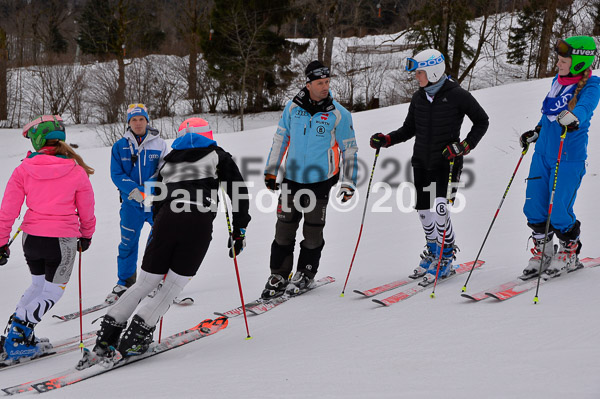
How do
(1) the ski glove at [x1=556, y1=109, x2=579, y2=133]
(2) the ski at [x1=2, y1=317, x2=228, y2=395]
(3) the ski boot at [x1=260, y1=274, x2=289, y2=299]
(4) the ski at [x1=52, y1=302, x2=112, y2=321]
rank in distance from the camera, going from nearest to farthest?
(2) the ski at [x1=2, y1=317, x2=228, y2=395] → (1) the ski glove at [x1=556, y1=109, x2=579, y2=133] → (3) the ski boot at [x1=260, y1=274, x2=289, y2=299] → (4) the ski at [x1=52, y1=302, x2=112, y2=321]

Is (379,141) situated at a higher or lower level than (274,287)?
higher

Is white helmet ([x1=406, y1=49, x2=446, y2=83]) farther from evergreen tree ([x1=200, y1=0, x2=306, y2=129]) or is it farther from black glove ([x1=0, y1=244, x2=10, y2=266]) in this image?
evergreen tree ([x1=200, y1=0, x2=306, y2=129])

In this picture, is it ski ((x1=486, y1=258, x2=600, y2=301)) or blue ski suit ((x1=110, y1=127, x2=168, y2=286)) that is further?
blue ski suit ((x1=110, y1=127, x2=168, y2=286))

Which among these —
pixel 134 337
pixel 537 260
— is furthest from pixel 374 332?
pixel 537 260

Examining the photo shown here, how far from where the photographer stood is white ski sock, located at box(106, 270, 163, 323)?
316 cm

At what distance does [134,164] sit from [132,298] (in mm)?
2118

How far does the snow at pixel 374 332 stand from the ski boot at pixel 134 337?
0.37 ft

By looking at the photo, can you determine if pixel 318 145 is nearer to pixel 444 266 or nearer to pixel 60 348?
pixel 444 266

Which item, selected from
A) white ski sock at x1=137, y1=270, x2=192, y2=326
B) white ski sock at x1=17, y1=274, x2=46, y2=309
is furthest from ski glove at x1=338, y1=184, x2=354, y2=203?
white ski sock at x1=17, y1=274, x2=46, y2=309

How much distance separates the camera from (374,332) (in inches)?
131

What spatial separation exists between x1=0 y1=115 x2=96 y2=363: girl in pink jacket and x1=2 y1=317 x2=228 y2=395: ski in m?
0.71

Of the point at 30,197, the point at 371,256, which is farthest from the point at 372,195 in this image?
the point at 30,197

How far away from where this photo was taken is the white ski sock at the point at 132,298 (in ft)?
10.4

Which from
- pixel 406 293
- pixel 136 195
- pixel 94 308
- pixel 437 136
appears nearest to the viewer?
pixel 406 293
